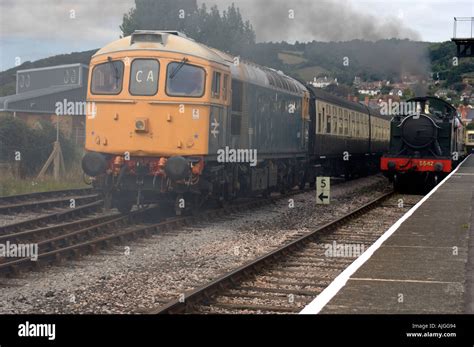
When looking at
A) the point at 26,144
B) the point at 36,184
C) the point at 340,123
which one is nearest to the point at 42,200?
the point at 36,184

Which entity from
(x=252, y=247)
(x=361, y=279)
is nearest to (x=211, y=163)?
(x=252, y=247)

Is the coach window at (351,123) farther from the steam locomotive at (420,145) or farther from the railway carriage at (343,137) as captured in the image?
the steam locomotive at (420,145)

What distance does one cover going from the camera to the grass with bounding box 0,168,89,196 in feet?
71.2

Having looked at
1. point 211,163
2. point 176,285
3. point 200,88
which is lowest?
point 176,285

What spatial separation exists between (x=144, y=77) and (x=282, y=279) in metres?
6.53

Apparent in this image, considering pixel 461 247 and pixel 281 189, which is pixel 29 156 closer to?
pixel 281 189

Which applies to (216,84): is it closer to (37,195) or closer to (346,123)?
(37,195)

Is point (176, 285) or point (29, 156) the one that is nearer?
point (176, 285)

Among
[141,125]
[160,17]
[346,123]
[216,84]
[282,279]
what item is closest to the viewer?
[282,279]

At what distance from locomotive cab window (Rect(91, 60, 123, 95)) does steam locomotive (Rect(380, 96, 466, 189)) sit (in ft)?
41.9

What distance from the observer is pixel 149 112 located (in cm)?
1458

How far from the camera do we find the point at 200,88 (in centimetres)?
1459

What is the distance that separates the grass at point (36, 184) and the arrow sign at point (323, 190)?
8.40 metres
